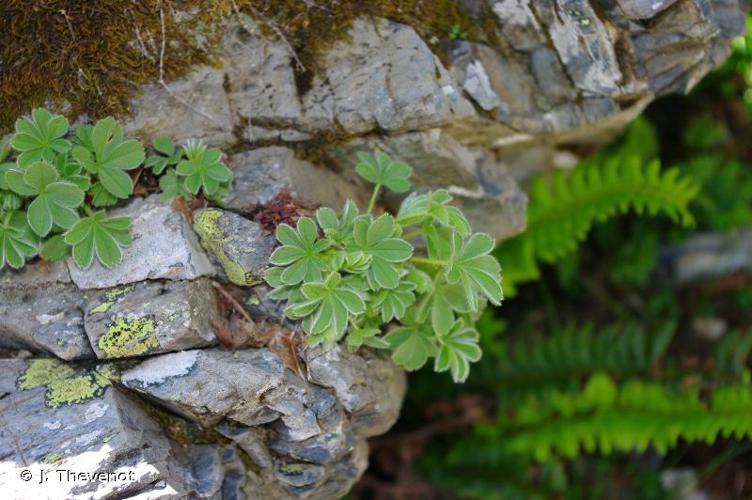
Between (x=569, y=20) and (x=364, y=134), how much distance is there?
32.9 inches

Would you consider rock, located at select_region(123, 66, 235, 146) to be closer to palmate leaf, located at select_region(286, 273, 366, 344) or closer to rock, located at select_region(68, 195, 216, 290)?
rock, located at select_region(68, 195, 216, 290)

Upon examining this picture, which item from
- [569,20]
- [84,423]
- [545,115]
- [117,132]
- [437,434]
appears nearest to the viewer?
[84,423]

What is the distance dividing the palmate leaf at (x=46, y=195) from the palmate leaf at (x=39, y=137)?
0.25ft

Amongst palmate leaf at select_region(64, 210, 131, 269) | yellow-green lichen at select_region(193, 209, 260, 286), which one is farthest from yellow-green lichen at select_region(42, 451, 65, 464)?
yellow-green lichen at select_region(193, 209, 260, 286)

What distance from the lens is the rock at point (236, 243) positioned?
235cm

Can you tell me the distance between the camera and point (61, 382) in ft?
7.35

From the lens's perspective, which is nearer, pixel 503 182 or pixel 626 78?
pixel 626 78

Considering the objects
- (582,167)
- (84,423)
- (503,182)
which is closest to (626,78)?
(503,182)

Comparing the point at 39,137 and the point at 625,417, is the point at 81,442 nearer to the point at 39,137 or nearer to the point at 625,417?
the point at 39,137

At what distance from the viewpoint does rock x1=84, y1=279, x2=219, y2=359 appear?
7.30ft

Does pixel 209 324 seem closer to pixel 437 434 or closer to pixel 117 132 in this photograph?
pixel 117 132

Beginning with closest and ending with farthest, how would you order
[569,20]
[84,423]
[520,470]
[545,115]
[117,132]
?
1. [84,423]
2. [117,132]
3. [569,20]
4. [545,115]
5. [520,470]

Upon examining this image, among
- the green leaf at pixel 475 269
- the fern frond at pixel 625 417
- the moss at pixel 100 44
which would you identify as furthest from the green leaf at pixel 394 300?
the fern frond at pixel 625 417

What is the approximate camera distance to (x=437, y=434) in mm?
4066
